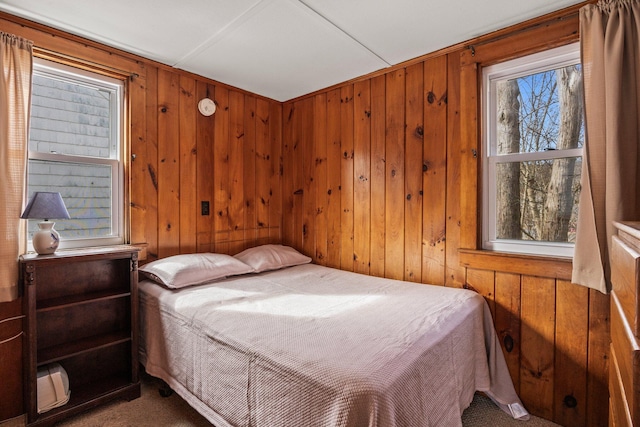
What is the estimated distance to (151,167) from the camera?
2443 millimetres

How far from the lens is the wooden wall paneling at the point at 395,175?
2.50 metres

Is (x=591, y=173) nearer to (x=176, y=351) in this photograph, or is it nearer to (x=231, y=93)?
(x=176, y=351)

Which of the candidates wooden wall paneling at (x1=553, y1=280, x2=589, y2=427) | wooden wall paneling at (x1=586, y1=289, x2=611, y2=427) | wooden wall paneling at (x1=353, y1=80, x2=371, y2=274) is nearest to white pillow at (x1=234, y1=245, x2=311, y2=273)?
wooden wall paneling at (x1=353, y1=80, x2=371, y2=274)

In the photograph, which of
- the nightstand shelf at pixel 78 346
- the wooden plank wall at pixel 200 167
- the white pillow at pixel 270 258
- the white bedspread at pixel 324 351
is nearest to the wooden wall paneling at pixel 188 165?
the wooden plank wall at pixel 200 167

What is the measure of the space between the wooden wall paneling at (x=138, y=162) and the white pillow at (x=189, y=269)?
0.86ft

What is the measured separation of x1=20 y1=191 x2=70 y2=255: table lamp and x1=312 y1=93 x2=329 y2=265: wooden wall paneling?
190cm

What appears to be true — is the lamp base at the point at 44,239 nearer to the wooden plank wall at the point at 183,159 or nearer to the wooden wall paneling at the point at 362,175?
the wooden plank wall at the point at 183,159

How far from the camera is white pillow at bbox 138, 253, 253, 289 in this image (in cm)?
210

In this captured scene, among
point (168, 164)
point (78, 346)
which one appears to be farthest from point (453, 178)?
point (78, 346)

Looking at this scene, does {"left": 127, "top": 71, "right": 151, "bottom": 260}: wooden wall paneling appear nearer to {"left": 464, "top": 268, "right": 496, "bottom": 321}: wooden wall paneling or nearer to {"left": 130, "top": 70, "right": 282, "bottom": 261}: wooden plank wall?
{"left": 130, "top": 70, "right": 282, "bottom": 261}: wooden plank wall

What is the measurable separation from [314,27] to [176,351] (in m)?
2.07

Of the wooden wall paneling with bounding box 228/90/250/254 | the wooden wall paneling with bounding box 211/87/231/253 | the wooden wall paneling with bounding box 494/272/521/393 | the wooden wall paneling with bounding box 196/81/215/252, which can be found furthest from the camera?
the wooden wall paneling with bounding box 228/90/250/254

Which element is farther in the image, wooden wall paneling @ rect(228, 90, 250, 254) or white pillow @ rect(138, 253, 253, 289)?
wooden wall paneling @ rect(228, 90, 250, 254)

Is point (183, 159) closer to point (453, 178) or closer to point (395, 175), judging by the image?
point (395, 175)
